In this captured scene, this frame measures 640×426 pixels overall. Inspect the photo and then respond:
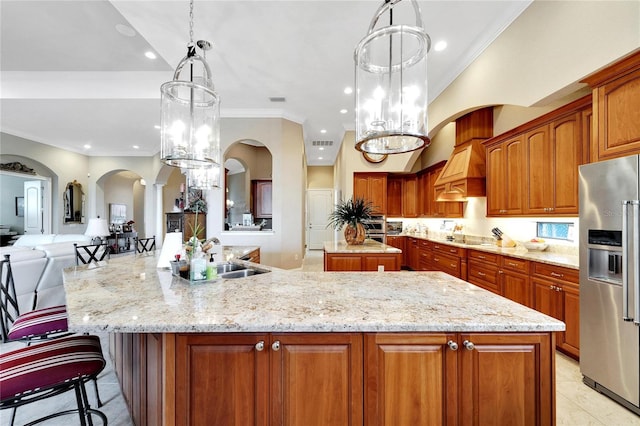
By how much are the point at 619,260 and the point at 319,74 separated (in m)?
3.75

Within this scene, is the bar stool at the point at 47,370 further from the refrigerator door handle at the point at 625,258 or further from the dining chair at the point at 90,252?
the refrigerator door handle at the point at 625,258

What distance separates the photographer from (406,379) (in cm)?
114

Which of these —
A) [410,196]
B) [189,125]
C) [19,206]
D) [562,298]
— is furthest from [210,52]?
[19,206]

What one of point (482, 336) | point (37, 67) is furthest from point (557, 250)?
point (37, 67)

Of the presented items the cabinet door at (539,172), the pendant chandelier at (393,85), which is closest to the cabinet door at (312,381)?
the pendant chandelier at (393,85)

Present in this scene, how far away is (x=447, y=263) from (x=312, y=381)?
4.01 metres

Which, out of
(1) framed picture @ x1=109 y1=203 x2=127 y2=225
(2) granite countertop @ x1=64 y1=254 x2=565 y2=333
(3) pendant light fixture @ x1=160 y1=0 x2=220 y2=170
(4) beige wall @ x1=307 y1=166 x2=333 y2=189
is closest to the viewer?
(2) granite countertop @ x1=64 y1=254 x2=565 y2=333

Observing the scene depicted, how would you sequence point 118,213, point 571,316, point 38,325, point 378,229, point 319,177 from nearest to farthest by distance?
point 38,325, point 571,316, point 378,229, point 118,213, point 319,177

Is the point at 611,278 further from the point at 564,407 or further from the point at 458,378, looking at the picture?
the point at 458,378

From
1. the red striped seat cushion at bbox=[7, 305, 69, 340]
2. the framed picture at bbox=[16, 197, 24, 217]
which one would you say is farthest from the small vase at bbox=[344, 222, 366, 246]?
the framed picture at bbox=[16, 197, 24, 217]

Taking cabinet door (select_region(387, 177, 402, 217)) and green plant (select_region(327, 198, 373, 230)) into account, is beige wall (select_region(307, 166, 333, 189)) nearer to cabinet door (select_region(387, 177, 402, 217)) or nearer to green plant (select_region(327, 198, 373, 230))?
cabinet door (select_region(387, 177, 402, 217))

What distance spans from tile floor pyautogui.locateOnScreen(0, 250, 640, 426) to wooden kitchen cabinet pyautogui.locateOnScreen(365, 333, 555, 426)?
1179 millimetres

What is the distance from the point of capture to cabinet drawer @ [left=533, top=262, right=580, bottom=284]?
2349 mm

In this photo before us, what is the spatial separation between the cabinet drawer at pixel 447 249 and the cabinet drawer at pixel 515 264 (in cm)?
89
